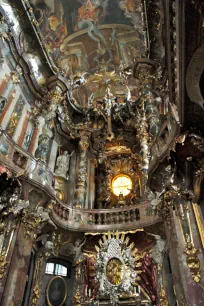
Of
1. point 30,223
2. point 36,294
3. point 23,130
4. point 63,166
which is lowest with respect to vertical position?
point 36,294

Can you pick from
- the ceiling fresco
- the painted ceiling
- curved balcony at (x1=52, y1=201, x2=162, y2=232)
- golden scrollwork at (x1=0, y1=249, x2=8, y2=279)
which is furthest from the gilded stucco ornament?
the painted ceiling

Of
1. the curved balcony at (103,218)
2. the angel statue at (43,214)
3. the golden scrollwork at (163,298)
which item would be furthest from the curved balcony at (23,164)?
the golden scrollwork at (163,298)

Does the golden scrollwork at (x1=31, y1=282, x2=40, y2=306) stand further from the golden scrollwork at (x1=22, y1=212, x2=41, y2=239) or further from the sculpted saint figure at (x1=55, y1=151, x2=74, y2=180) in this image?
the sculpted saint figure at (x1=55, y1=151, x2=74, y2=180)

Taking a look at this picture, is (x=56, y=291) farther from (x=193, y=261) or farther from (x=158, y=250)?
(x=193, y=261)

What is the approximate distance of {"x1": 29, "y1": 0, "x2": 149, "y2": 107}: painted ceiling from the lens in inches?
658

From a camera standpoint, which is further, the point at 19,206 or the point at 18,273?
the point at 19,206

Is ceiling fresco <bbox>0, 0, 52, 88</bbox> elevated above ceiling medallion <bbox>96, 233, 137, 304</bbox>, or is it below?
above

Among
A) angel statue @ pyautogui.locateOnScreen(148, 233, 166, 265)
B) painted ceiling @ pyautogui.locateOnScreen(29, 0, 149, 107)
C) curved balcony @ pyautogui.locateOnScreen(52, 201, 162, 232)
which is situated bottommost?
angel statue @ pyautogui.locateOnScreen(148, 233, 166, 265)

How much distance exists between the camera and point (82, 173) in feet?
49.0

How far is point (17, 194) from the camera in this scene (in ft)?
31.4

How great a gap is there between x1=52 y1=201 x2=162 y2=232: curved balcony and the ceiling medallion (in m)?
0.63

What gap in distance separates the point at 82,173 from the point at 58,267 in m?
4.80

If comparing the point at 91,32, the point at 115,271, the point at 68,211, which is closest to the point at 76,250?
the point at 68,211

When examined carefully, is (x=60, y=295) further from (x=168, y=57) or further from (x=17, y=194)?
(x=168, y=57)
